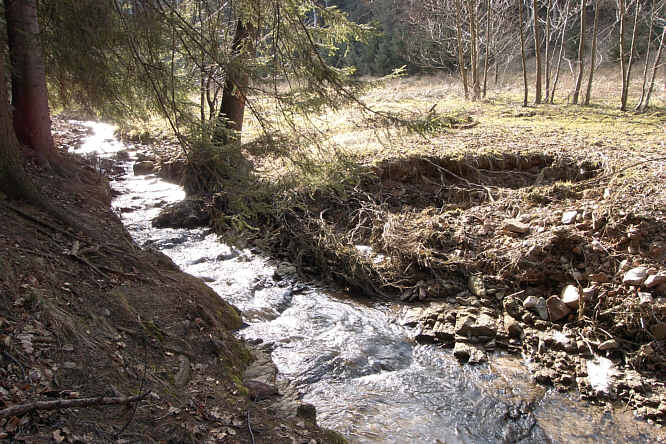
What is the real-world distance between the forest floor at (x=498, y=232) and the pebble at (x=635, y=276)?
14 millimetres

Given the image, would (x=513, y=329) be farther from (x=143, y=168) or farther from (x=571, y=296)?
(x=143, y=168)

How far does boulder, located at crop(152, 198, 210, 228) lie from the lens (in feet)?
27.1

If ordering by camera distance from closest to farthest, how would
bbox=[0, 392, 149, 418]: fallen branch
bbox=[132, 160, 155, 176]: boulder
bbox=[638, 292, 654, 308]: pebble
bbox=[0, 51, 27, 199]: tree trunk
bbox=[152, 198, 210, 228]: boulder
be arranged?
bbox=[0, 392, 149, 418]: fallen branch, bbox=[0, 51, 27, 199]: tree trunk, bbox=[638, 292, 654, 308]: pebble, bbox=[152, 198, 210, 228]: boulder, bbox=[132, 160, 155, 176]: boulder

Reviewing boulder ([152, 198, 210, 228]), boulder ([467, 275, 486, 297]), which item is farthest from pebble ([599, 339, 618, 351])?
boulder ([152, 198, 210, 228])

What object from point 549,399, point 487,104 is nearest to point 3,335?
point 549,399

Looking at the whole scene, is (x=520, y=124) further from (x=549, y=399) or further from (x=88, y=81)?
(x=88, y=81)

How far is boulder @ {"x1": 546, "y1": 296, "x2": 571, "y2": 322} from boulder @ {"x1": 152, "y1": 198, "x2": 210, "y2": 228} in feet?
19.9

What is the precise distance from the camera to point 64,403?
220 cm

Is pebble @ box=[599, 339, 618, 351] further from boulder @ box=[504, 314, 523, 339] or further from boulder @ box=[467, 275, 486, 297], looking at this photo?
boulder @ box=[467, 275, 486, 297]

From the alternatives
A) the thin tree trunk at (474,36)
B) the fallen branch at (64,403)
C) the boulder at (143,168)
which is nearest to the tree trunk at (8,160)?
the fallen branch at (64,403)

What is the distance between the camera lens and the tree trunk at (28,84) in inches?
249

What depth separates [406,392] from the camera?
4.20 m

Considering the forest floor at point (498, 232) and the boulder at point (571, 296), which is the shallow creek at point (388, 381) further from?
the boulder at point (571, 296)

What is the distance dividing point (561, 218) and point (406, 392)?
3.24 metres
